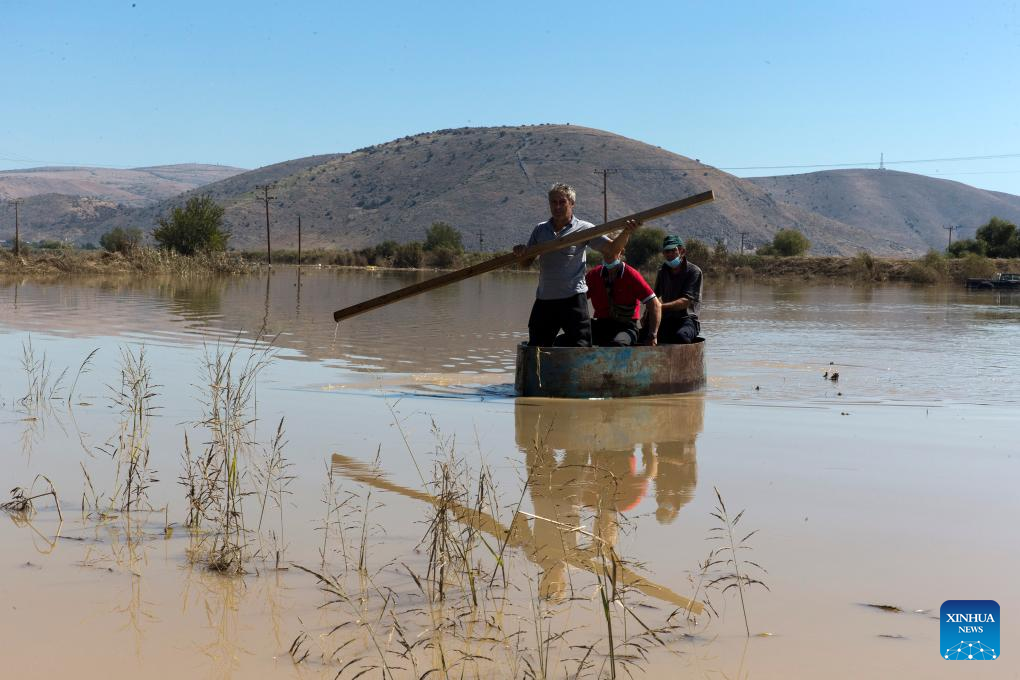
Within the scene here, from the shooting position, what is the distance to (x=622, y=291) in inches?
428

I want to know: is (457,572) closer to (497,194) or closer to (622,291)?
(622,291)

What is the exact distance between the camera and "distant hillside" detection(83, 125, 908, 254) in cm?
11762

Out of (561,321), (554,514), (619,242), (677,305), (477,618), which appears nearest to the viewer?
(477,618)

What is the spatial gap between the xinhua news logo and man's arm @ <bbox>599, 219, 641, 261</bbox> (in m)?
5.33

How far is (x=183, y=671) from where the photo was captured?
368 cm

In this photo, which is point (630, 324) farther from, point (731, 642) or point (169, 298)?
point (169, 298)

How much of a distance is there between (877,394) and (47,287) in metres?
29.9

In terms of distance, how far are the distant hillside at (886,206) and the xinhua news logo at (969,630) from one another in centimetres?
17383

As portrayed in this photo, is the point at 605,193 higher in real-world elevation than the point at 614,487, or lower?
higher

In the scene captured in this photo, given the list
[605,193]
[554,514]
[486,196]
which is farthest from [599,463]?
[486,196]

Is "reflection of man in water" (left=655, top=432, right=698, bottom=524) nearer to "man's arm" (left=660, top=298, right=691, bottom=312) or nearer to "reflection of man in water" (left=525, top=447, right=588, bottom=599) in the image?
"reflection of man in water" (left=525, top=447, right=588, bottom=599)

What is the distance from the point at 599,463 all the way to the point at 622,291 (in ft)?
12.8

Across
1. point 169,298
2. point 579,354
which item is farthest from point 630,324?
point 169,298

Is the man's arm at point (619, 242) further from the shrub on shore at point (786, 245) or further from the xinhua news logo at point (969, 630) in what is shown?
the shrub on shore at point (786, 245)
